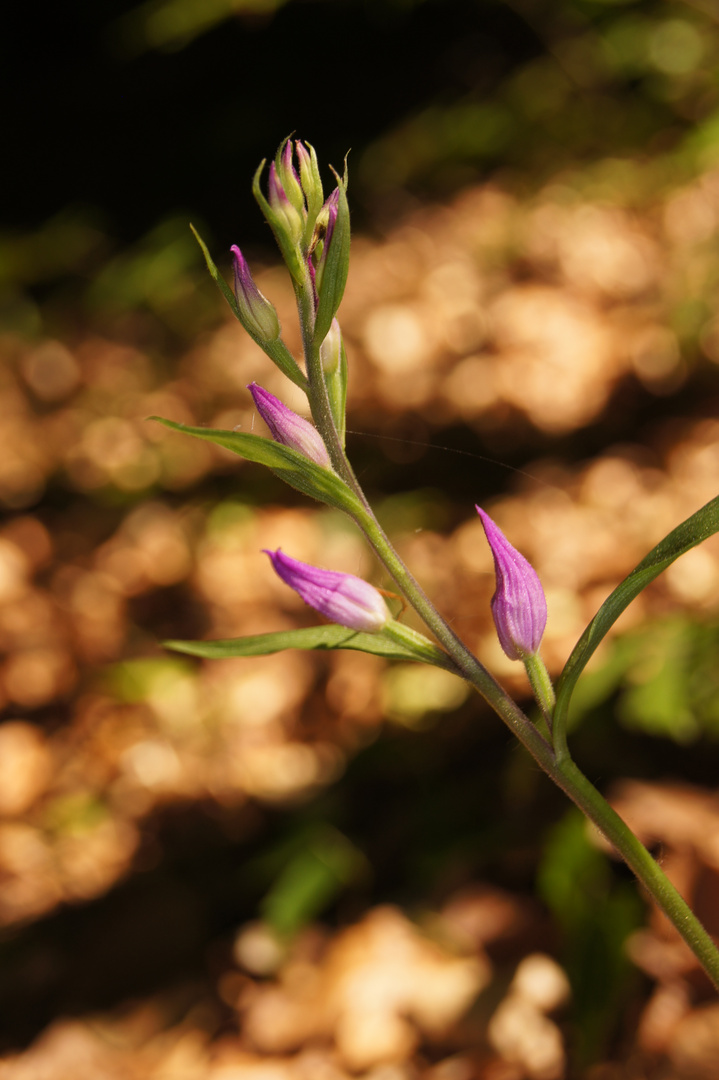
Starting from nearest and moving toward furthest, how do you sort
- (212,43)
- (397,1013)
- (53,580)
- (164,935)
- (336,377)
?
(336,377) < (397,1013) < (164,935) < (53,580) < (212,43)

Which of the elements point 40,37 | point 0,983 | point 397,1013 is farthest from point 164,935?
point 40,37

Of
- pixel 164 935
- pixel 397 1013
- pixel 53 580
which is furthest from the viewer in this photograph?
pixel 53 580

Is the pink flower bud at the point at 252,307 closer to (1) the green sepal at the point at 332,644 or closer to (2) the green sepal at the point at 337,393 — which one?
(2) the green sepal at the point at 337,393

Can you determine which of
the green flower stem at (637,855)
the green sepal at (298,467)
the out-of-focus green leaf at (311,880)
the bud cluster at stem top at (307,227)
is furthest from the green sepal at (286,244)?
the out-of-focus green leaf at (311,880)

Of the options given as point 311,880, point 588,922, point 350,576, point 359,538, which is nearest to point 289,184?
point 350,576

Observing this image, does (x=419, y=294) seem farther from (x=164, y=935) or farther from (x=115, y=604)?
(x=164, y=935)

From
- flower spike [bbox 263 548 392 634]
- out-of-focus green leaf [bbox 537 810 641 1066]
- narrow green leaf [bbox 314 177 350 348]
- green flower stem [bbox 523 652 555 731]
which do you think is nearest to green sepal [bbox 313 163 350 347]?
narrow green leaf [bbox 314 177 350 348]

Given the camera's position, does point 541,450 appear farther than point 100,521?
No
